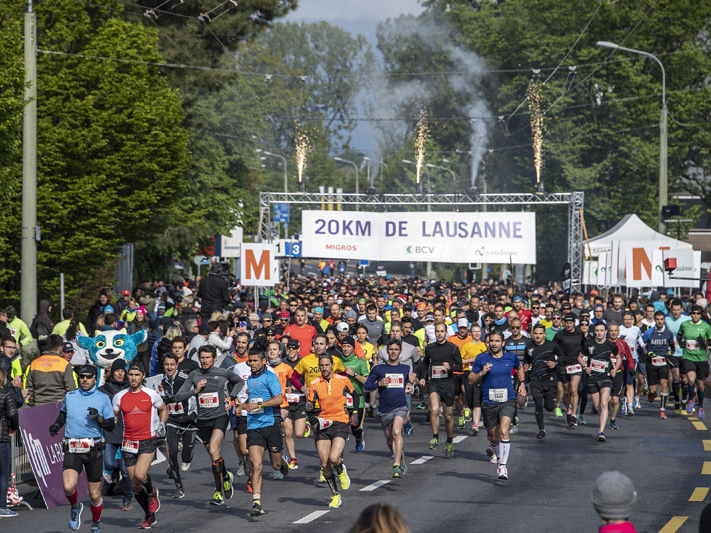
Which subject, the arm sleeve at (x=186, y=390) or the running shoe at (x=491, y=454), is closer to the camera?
the arm sleeve at (x=186, y=390)

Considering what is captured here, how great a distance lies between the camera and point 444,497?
42.5 feet

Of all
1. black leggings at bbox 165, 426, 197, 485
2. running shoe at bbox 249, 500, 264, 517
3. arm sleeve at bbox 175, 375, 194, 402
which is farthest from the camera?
black leggings at bbox 165, 426, 197, 485

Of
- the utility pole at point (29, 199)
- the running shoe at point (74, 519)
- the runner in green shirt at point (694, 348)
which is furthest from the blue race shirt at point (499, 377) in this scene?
the utility pole at point (29, 199)

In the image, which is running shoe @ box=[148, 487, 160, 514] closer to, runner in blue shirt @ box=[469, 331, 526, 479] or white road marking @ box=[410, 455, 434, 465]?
runner in blue shirt @ box=[469, 331, 526, 479]

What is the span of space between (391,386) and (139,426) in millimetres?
3986

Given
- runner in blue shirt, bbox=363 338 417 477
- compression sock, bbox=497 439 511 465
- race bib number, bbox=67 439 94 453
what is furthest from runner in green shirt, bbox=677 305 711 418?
race bib number, bbox=67 439 94 453

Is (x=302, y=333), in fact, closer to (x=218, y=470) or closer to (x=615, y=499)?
(x=218, y=470)

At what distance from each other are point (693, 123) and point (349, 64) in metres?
61.6

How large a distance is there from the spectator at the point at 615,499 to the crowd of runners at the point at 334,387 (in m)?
7.74

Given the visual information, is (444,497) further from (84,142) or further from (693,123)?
(693,123)

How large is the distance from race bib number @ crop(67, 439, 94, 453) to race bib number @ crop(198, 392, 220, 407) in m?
1.82

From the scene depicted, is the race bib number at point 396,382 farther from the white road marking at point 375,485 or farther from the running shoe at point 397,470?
the white road marking at point 375,485

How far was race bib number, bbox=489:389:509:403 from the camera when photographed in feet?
48.5

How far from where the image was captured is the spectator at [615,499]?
4.46 m
